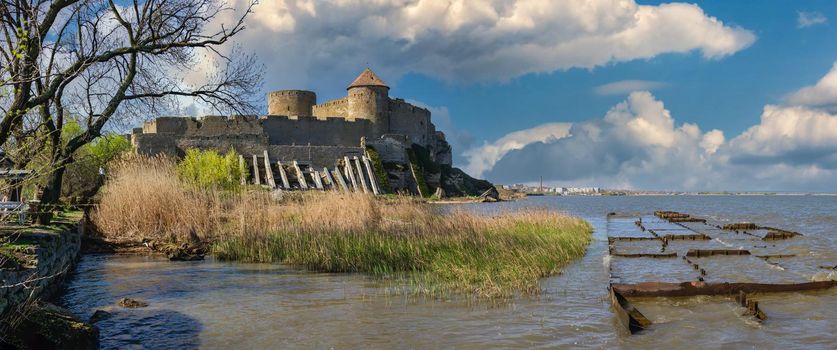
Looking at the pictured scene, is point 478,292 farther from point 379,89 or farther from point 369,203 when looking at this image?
point 379,89

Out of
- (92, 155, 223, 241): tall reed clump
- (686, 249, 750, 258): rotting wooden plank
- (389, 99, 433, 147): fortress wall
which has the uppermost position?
(389, 99, 433, 147): fortress wall

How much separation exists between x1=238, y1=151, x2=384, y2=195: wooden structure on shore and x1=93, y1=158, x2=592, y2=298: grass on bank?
922 inches

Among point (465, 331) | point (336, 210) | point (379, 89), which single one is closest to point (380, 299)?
point (465, 331)

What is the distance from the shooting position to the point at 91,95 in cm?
1452

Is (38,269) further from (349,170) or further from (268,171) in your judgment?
(349,170)

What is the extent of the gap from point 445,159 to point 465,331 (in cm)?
6563

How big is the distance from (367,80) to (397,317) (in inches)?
2064

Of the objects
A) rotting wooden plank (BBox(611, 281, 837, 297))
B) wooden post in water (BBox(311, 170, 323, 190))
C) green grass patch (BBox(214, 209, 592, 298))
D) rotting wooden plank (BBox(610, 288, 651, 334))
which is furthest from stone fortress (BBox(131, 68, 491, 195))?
rotting wooden plank (BBox(610, 288, 651, 334))

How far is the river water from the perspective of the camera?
293 inches

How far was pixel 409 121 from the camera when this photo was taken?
62062mm

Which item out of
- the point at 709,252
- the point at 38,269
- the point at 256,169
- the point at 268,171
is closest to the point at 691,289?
the point at 709,252

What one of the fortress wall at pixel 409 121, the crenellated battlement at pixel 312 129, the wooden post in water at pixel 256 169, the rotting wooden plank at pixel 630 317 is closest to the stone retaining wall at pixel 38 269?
the rotting wooden plank at pixel 630 317

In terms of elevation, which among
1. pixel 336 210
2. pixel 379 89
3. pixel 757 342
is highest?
pixel 379 89

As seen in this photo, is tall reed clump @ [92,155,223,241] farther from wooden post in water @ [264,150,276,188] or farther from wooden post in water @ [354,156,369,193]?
wooden post in water @ [354,156,369,193]
